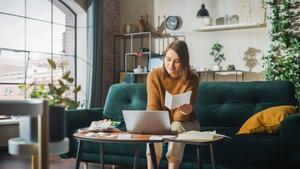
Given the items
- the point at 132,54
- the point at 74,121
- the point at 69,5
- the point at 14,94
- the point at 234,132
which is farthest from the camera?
the point at 132,54

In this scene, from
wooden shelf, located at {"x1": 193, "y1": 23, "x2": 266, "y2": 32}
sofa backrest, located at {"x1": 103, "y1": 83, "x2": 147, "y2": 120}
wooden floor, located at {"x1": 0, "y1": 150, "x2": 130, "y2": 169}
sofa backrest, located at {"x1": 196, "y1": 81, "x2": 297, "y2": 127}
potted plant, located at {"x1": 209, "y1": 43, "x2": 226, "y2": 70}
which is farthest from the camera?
potted plant, located at {"x1": 209, "y1": 43, "x2": 226, "y2": 70}

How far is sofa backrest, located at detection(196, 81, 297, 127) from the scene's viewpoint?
10.8 feet

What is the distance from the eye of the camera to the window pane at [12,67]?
5215 mm

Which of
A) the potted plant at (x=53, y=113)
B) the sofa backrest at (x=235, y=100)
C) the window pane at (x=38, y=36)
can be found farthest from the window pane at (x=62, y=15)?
the potted plant at (x=53, y=113)

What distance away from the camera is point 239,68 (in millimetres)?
6145

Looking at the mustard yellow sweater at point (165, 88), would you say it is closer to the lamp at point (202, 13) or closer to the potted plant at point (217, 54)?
the potted plant at point (217, 54)

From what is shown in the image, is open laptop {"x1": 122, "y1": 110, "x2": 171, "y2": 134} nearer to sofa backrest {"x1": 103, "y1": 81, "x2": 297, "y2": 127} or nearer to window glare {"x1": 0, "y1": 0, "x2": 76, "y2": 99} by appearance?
sofa backrest {"x1": 103, "y1": 81, "x2": 297, "y2": 127}

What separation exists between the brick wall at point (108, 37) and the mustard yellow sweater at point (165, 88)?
3905 mm

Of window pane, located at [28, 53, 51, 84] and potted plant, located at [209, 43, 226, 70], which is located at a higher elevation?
potted plant, located at [209, 43, 226, 70]

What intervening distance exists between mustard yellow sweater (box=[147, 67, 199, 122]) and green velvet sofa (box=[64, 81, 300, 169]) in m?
0.39

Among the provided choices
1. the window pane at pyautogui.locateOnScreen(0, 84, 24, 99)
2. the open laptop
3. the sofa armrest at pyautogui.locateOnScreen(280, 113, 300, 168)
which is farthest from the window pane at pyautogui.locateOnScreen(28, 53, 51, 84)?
the sofa armrest at pyautogui.locateOnScreen(280, 113, 300, 168)

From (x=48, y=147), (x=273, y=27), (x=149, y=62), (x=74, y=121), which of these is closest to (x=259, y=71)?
(x=273, y=27)

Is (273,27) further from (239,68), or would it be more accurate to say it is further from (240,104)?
(240,104)

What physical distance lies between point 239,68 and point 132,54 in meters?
1.78
